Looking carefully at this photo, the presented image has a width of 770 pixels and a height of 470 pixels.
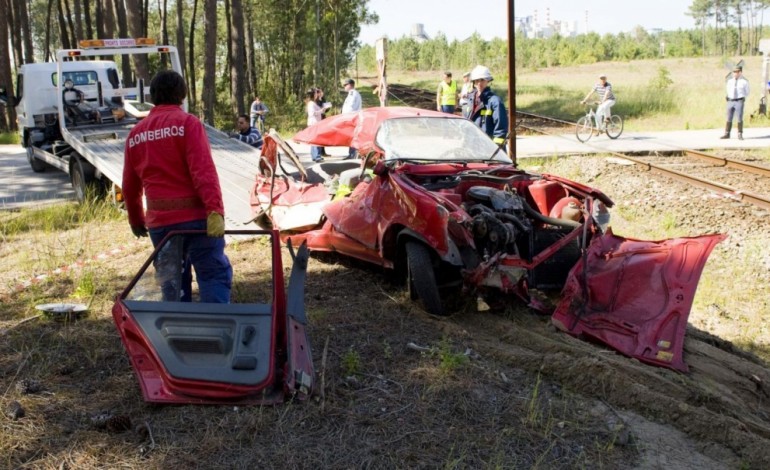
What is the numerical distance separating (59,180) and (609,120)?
1316cm

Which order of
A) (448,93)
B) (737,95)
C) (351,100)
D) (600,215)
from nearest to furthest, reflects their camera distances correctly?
(600,215) → (351,100) → (448,93) → (737,95)

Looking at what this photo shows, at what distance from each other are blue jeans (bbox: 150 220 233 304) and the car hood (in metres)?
2.87

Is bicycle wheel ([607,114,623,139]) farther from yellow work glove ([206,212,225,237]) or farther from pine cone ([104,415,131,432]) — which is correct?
pine cone ([104,415,131,432])

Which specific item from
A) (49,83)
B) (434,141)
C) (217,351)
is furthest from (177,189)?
(49,83)

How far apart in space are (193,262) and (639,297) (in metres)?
3.26

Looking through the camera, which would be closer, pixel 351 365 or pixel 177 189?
pixel 351 365

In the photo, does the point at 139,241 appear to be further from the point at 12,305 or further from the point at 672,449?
Answer: the point at 672,449

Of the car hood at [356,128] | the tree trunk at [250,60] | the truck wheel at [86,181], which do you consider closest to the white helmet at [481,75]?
the car hood at [356,128]

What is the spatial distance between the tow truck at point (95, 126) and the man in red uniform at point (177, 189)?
4.06 meters

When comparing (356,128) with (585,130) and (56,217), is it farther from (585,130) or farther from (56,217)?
(585,130)

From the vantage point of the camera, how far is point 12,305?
6.03 meters

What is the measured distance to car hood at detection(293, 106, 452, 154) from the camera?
24.6 ft

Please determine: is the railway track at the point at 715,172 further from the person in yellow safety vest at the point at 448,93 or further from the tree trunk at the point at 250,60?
the tree trunk at the point at 250,60

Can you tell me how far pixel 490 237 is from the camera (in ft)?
18.4
